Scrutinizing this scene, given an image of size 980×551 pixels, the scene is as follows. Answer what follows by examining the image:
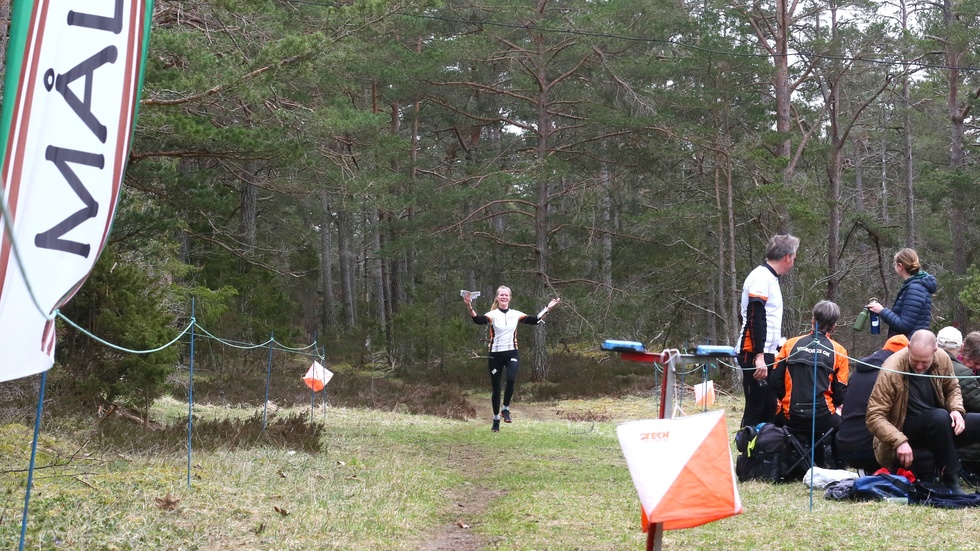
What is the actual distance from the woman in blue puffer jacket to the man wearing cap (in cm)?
118

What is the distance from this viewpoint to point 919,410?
6594mm

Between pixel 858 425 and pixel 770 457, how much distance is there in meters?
0.71

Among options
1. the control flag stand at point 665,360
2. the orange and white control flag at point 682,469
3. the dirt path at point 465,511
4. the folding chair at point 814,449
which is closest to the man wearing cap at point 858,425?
the folding chair at point 814,449

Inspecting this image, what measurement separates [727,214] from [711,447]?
20.2 metres

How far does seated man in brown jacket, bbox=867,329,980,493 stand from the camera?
21.0 ft

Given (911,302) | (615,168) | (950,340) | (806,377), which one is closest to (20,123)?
(806,377)

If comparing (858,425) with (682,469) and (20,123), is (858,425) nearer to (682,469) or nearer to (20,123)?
(682,469)

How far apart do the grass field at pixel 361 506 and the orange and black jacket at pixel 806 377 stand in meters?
0.70

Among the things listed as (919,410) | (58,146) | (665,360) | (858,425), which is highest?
(58,146)

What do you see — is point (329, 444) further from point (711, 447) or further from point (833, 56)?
point (833, 56)

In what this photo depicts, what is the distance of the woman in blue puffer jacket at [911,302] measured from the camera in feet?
26.9

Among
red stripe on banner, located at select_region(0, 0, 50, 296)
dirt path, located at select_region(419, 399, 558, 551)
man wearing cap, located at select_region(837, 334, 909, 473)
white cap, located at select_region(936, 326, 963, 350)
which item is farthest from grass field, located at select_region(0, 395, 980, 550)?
red stripe on banner, located at select_region(0, 0, 50, 296)

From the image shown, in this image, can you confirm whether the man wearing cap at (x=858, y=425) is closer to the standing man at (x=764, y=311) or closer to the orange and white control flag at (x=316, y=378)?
the standing man at (x=764, y=311)

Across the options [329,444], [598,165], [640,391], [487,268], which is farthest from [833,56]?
[329,444]
